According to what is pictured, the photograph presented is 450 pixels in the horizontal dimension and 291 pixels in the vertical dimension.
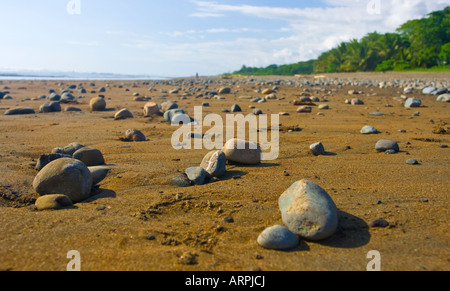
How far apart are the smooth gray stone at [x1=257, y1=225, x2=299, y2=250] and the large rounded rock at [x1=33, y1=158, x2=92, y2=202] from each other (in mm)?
1364

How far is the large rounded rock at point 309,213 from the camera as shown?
1.80 meters

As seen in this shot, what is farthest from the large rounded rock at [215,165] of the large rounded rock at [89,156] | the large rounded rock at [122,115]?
the large rounded rock at [122,115]

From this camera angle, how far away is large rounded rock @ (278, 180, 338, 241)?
70.9 inches

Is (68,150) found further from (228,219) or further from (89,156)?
(228,219)

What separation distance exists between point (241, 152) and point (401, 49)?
41.7m

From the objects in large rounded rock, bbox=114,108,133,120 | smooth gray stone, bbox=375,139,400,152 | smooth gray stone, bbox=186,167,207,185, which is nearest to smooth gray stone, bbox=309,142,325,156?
smooth gray stone, bbox=375,139,400,152

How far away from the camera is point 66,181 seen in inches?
94.2

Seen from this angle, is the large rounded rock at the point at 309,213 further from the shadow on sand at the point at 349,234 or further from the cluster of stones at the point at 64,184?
the cluster of stones at the point at 64,184

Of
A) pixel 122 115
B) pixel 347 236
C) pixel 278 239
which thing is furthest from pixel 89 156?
pixel 122 115

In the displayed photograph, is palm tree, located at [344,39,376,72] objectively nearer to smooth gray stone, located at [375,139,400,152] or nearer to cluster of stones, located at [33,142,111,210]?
smooth gray stone, located at [375,139,400,152]

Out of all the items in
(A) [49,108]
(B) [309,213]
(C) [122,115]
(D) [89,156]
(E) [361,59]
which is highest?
(E) [361,59]
